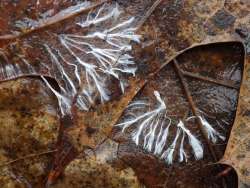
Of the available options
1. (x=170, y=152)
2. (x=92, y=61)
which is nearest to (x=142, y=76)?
(x=92, y=61)

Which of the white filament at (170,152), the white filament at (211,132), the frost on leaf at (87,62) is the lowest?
the white filament at (170,152)

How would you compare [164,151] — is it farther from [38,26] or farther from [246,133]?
[38,26]

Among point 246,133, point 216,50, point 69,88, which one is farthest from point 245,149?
point 69,88

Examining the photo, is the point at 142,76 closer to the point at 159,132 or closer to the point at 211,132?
the point at 159,132

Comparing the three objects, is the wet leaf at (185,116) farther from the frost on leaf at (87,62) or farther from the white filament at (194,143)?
the frost on leaf at (87,62)

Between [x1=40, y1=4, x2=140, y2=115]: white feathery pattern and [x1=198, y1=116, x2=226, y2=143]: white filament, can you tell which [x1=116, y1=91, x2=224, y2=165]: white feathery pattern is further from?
[x1=40, y1=4, x2=140, y2=115]: white feathery pattern

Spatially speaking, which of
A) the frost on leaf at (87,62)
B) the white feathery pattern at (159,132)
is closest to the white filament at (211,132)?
the white feathery pattern at (159,132)
